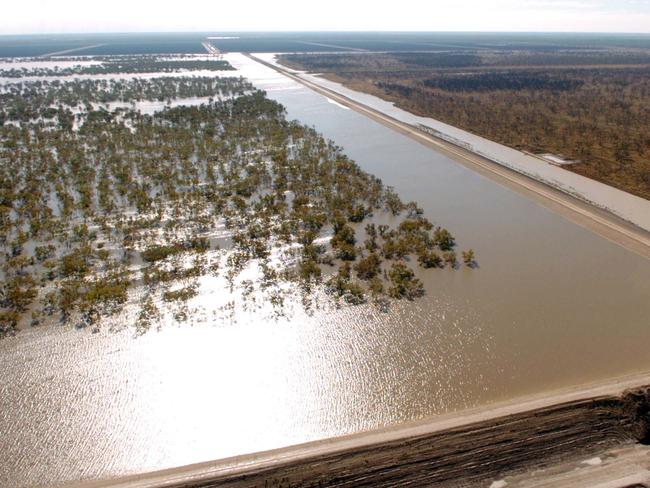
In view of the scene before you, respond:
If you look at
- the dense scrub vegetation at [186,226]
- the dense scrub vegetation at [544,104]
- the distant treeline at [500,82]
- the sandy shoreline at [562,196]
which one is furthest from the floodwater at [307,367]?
the distant treeline at [500,82]

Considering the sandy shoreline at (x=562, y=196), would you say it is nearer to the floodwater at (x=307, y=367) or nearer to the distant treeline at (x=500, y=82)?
the floodwater at (x=307, y=367)

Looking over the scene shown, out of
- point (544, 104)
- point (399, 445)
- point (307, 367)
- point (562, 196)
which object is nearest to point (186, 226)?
point (307, 367)

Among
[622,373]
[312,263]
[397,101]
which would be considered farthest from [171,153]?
[397,101]

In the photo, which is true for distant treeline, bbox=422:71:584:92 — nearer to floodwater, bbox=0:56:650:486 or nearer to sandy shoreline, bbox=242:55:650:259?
sandy shoreline, bbox=242:55:650:259

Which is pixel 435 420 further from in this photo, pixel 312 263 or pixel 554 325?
pixel 312 263

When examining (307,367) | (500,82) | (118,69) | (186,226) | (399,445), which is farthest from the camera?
(118,69)

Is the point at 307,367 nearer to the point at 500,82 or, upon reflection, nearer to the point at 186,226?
the point at 186,226
